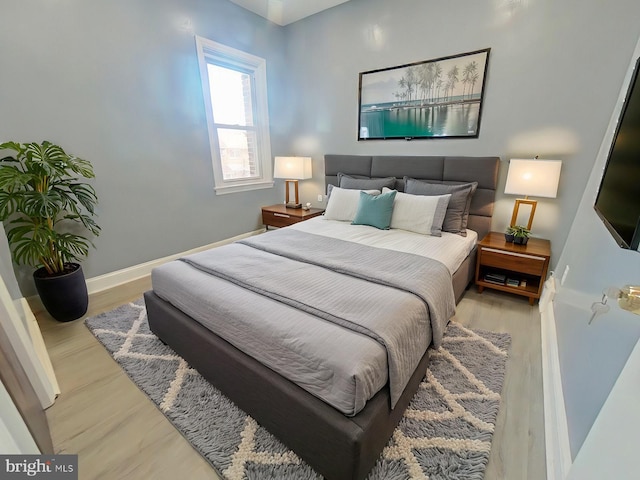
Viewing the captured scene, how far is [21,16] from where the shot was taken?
6.73 feet

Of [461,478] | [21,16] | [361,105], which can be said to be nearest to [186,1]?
[21,16]

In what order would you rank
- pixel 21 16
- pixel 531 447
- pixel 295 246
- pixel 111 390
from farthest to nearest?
pixel 295 246, pixel 21 16, pixel 111 390, pixel 531 447

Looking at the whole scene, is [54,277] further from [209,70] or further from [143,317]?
[209,70]

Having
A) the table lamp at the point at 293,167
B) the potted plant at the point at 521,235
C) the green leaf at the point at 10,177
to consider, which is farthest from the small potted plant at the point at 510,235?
the green leaf at the point at 10,177

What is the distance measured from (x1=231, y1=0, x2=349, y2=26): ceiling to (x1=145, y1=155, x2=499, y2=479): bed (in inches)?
114

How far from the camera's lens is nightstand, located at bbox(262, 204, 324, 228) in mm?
3692

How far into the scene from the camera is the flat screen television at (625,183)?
0.91 m

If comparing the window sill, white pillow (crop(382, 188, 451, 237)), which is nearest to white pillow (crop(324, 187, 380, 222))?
white pillow (crop(382, 188, 451, 237))

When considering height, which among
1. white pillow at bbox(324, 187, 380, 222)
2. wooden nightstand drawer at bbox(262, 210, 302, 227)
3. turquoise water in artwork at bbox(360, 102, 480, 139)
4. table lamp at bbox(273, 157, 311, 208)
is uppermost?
turquoise water in artwork at bbox(360, 102, 480, 139)

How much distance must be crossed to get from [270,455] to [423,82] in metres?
3.40

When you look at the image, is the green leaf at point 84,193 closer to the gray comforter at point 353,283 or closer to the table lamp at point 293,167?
the gray comforter at point 353,283

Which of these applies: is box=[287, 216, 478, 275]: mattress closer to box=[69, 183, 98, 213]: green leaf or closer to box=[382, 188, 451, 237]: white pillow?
box=[382, 188, 451, 237]: white pillow

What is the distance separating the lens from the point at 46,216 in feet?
6.51

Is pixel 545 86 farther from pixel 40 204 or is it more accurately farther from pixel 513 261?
pixel 40 204
